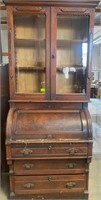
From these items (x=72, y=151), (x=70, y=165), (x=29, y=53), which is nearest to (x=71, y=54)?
(x=29, y=53)

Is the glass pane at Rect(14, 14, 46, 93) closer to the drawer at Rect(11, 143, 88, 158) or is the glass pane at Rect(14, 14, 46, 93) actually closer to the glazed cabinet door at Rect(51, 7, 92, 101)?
the glazed cabinet door at Rect(51, 7, 92, 101)

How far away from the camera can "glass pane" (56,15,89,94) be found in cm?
197

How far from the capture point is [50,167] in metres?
1.92

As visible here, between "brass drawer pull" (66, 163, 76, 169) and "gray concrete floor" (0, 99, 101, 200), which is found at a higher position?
"brass drawer pull" (66, 163, 76, 169)

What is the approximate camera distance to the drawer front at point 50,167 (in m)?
1.90

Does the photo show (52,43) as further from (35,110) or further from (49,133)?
(49,133)

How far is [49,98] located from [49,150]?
51 centimetres

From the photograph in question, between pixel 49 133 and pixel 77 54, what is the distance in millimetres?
912

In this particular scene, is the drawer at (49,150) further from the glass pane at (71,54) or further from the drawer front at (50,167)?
the glass pane at (71,54)

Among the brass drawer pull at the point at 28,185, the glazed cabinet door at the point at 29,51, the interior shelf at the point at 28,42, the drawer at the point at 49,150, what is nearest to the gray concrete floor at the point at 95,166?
the brass drawer pull at the point at 28,185

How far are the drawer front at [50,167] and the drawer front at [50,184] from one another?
0.20 ft

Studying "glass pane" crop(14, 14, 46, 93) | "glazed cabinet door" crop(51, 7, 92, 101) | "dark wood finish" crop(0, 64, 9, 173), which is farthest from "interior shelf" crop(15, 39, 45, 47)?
"dark wood finish" crop(0, 64, 9, 173)

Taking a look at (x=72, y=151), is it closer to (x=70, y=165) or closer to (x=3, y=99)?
(x=70, y=165)

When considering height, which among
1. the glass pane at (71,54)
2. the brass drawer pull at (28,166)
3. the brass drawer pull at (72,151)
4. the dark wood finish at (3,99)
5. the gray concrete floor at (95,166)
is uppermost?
the glass pane at (71,54)
